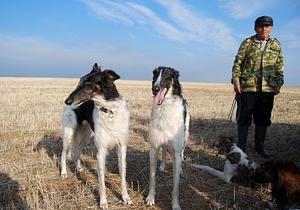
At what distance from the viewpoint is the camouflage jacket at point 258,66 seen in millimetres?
7652

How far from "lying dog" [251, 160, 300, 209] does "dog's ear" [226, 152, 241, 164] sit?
6.70 ft

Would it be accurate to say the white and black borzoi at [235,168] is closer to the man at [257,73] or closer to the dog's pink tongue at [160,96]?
the man at [257,73]

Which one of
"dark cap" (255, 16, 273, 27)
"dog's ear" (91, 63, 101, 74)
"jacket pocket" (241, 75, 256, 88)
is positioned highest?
"dark cap" (255, 16, 273, 27)

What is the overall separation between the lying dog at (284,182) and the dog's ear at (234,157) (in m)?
2.04

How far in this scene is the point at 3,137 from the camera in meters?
9.98

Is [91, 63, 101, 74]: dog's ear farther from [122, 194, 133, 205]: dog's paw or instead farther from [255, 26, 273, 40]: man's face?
[255, 26, 273, 40]: man's face

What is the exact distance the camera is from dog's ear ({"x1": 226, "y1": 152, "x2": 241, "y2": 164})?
265 inches

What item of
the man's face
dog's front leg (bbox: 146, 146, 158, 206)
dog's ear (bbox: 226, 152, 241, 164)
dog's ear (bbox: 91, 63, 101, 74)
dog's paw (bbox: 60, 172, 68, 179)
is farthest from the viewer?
the man's face

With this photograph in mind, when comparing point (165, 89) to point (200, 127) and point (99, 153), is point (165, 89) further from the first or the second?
point (200, 127)

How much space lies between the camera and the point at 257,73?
7.75 metres

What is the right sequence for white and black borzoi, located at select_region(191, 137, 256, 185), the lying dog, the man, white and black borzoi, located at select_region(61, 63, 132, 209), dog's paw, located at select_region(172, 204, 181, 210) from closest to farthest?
the lying dog
dog's paw, located at select_region(172, 204, 181, 210)
white and black borzoi, located at select_region(61, 63, 132, 209)
white and black borzoi, located at select_region(191, 137, 256, 185)
the man

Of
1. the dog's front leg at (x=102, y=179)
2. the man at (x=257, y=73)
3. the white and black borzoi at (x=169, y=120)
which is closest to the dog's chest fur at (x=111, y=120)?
the dog's front leg at (x=102, y=179)

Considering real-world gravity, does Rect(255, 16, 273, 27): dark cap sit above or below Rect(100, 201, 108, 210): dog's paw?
above

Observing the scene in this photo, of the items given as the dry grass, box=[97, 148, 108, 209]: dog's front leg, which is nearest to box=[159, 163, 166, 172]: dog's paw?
the dry grass
